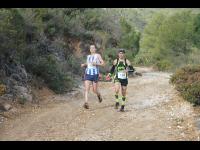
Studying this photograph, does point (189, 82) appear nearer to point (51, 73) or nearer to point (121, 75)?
point (121, 75)

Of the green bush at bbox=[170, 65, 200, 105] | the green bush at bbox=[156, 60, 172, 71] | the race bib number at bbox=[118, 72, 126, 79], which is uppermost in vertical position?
the race bib number at bbox=[118, 72, 126, 79]

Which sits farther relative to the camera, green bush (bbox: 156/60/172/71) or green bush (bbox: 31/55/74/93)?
green bush (bbox: 156/60/172/71)

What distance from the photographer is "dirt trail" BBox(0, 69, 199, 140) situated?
32.9 ft

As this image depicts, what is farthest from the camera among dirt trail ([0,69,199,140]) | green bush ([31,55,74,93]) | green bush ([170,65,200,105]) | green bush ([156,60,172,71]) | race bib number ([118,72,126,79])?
green bush ([156,60,172,71])

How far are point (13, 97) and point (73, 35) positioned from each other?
11572 mm

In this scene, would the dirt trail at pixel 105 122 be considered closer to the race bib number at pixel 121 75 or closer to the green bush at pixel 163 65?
the race bib number at pixel 121 75

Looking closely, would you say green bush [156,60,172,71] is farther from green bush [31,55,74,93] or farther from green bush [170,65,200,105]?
green bush [31,55,74,93]

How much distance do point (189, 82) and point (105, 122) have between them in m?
5.23

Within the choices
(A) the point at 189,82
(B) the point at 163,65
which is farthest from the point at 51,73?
(B) the point at 163,65

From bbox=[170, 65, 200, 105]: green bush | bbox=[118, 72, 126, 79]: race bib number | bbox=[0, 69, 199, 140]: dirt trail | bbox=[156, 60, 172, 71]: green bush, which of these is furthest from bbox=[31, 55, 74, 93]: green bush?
bbox=[156, 60, 172, 71]: green bush

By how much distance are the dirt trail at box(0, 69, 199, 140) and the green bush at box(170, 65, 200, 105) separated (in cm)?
34

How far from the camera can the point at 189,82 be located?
51.6 feet
